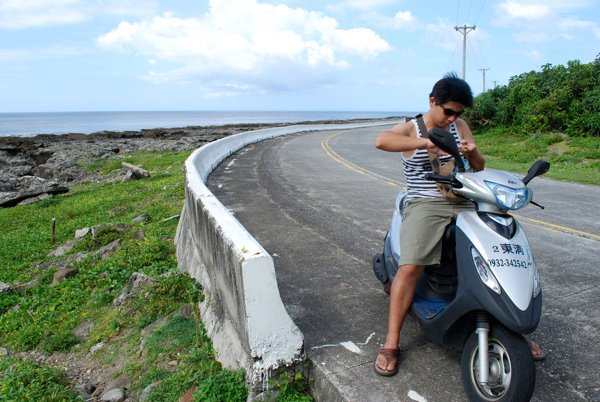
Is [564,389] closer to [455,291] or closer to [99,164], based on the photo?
[455,291]

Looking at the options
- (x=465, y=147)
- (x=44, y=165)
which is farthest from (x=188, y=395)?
(x=44, y=165)

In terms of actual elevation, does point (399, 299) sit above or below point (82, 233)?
above

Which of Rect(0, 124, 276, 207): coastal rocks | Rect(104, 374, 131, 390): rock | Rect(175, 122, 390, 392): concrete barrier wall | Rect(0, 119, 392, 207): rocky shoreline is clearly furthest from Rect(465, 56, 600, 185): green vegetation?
Rect(0, 119, 392, 207): rocky shoreline

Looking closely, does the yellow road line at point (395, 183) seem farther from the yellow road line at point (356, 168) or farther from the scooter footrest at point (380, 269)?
the scooter footrest at point (380, 269)

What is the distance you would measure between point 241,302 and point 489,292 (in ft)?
5.03

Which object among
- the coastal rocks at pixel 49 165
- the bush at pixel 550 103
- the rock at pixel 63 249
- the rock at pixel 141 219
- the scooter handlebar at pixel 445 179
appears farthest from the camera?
the bush at pixel 550 103

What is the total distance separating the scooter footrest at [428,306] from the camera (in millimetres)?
3352

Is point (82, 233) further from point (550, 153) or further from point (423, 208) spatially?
point (550, 153)

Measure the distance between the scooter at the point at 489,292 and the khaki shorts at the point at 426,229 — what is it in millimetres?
82

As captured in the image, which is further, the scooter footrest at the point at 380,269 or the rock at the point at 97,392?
the rock at the point at 97,392

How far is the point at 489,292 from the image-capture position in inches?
113

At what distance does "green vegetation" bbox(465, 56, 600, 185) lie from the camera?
17.8m

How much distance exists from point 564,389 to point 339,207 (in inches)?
238

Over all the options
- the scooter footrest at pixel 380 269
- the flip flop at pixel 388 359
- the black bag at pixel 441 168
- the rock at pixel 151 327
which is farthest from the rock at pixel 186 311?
the black bag at pixel 441 168
